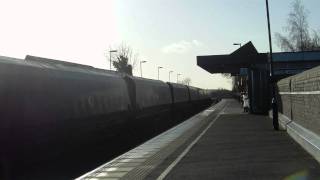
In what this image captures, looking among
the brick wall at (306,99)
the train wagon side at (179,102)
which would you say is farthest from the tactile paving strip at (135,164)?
the train wagon side at (179,102)

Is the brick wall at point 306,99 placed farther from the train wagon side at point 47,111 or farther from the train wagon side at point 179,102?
the train wagon side at point 179,102

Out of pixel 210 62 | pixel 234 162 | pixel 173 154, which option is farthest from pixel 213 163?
pixel 210 62

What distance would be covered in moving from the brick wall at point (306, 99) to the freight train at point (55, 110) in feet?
23.3

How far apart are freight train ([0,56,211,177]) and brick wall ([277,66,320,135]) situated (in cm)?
709

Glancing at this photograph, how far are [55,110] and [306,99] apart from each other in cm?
754

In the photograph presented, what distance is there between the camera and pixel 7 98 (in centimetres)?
1486

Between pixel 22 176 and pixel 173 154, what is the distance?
17.3 ft

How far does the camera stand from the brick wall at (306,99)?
17.0 meters

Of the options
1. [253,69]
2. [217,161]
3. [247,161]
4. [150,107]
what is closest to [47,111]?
[217,161]

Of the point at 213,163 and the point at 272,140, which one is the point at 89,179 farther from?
the point at 272,140

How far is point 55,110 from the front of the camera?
59.4ft

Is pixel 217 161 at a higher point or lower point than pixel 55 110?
lower

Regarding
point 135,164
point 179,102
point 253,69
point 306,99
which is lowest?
point 135,164

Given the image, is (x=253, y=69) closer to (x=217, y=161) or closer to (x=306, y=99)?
(x=306, y=99)
